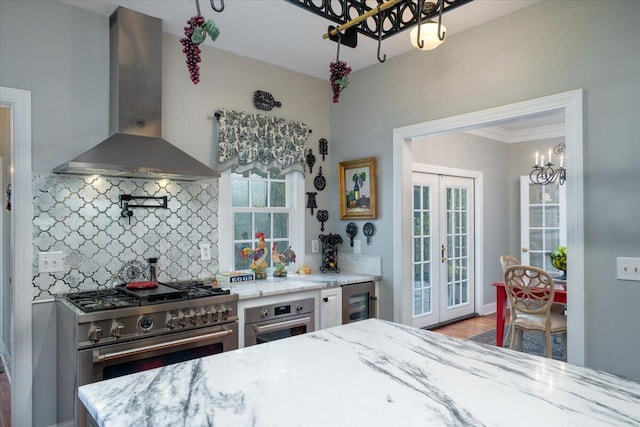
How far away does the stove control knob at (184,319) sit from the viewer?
238 cm

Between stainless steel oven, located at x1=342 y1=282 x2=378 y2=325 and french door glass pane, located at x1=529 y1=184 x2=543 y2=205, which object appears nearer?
stainless steel oven, located at x1=342 y1=282 x2=378 y2=325

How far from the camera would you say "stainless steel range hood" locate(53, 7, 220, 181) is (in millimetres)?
2535

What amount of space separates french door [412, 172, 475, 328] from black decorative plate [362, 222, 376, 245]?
1.17 m

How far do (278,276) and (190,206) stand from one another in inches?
38.1

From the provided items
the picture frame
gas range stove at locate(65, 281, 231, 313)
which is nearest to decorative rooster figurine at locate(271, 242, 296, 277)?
the picture frame

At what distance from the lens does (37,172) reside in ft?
8.11

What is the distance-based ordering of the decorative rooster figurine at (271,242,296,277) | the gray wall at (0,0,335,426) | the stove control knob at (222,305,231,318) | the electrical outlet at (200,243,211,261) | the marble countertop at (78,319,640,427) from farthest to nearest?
the decorative rooster figurine at (271,242,296,277) < the electrical outlet at (200,243,211,261) < the stove control knob at (222,305,231,318) < the gray wall at (0,0,335,426) < the marble countertop at (78,319,640,427)

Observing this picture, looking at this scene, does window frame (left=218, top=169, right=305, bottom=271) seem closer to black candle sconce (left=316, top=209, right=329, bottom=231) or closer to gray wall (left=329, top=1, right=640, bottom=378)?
black candle sconce (left=316, top=209, right=329, bottom=231)

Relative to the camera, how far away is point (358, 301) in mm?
3490

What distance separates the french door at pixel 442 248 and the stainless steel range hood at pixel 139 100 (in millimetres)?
2886

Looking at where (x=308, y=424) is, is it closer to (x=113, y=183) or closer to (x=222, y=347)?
(x=222, y=347)

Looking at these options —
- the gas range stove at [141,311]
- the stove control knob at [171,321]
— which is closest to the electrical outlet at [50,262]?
the gas range stove at [141,311]

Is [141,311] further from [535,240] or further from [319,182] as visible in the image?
[535,240]

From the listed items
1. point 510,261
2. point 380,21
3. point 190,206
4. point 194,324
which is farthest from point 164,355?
point 510,261
